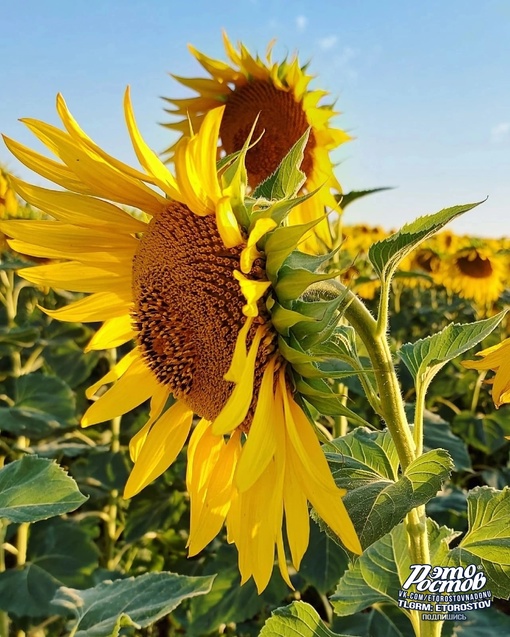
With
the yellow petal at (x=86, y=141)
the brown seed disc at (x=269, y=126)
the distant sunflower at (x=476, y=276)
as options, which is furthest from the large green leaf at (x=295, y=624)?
the distant sunflower at (x=476, y=276)

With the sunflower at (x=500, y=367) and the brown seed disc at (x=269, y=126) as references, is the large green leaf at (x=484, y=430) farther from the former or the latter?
the sunflower at (x=500, y=367)

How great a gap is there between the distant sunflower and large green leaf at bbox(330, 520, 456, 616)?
4596 mm

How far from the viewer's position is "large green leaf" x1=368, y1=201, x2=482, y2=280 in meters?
0.84

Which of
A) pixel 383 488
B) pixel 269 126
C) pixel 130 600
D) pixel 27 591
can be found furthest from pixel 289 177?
pixel 27 591

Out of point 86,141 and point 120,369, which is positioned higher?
point 86,141

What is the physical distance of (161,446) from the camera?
117cm

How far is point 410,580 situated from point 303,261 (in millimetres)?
541

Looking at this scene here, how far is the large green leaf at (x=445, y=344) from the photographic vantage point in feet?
3.27

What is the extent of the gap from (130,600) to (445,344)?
2.69 ft

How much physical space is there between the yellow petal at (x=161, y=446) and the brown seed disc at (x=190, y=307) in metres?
0.09

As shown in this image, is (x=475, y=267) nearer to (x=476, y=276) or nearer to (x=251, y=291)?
(x=476, y=276)

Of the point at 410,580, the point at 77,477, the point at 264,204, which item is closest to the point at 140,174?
the point at 264,204

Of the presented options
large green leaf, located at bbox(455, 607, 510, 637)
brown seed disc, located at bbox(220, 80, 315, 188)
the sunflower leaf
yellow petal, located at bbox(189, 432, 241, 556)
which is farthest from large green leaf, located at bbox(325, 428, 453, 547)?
brown seed disc, located at bbox(220, 80, 315, 188)

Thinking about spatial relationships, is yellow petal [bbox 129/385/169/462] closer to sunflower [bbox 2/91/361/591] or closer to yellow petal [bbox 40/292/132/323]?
sunflower [bbox 2/91/361/591]
